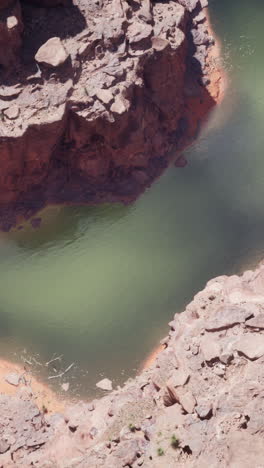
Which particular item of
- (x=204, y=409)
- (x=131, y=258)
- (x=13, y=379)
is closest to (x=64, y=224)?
(x=131, y=258)

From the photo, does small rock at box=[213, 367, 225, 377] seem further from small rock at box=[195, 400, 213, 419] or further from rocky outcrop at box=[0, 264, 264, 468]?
small rock at box=[195, 400, 213, 419]

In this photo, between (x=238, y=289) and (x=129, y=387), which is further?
(x=129, y=387)

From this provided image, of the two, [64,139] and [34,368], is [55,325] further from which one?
[64,139]

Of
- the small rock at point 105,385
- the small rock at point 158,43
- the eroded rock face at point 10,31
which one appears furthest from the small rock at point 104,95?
the small rock at point 105,385

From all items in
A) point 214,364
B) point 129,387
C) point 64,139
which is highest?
point 64,139

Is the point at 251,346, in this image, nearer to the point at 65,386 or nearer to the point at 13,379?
the point at 65,386

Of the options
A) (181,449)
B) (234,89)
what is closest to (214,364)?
(181,449)

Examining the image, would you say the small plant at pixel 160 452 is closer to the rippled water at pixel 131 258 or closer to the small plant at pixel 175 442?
the small plant at pixel 175 442
